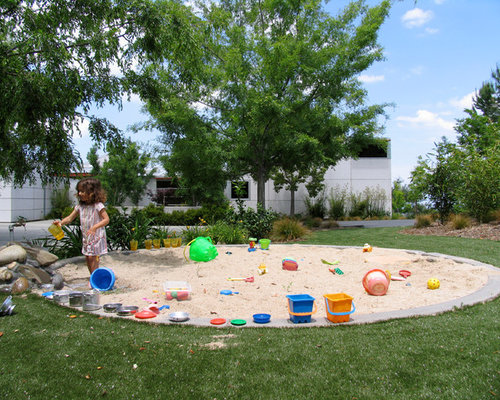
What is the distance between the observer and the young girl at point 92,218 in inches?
195

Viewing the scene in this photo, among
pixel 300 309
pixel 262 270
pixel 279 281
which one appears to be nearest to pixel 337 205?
pixel 262 270

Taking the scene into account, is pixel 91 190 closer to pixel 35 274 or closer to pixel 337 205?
pixel 35 274

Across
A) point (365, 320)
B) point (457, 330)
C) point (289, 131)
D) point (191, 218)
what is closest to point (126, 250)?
point (365, 320)

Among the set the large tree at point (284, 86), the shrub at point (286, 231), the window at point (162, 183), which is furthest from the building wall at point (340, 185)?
the shrub at point (286, 231)

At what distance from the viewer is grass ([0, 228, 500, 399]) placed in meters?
2.21

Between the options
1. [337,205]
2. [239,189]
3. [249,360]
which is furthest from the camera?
[337,205]

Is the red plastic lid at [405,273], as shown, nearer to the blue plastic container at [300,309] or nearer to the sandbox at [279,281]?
the sandbox at [279,281]

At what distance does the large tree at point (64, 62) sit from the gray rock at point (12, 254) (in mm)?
1524

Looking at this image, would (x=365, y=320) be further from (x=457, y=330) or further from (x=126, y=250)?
(x=126, y=250)

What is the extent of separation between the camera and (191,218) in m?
18.9

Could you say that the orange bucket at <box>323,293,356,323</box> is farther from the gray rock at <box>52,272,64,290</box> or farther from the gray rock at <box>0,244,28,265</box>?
the gray rock at <box>0,244,28,265</box>

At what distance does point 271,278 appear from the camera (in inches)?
210

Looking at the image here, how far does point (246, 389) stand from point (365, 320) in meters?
1.55

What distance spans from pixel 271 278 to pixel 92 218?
8.60ft
